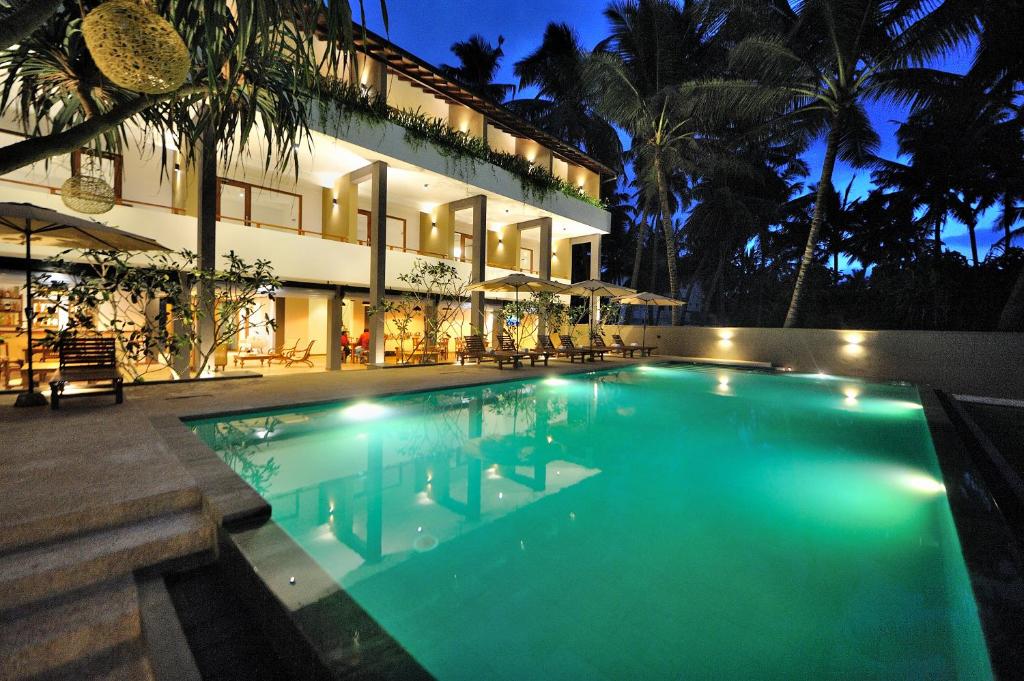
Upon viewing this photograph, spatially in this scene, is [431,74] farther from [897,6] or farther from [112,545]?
[112,545]

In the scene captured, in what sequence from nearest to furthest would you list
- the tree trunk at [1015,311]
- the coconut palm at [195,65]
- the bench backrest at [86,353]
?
the coconut palm at [195,65] < the bench backrest at [86,353] < the tree trunk at [1015,311]

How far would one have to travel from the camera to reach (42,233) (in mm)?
5855

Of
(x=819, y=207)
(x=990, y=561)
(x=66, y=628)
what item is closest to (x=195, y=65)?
(x=66, y=628)

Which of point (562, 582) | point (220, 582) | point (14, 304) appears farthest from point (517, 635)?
point (14, 304)

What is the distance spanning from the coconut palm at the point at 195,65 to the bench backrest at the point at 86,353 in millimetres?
2943

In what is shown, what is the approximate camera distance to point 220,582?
8.48 ft

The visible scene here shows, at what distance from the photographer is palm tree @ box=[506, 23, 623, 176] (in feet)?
Answer: 83.4

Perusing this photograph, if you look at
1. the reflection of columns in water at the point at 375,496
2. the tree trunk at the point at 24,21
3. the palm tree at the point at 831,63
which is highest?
the palm tree at the point at 831,63

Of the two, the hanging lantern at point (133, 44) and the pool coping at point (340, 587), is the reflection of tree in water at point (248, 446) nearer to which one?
the pool coping at point (340, 587)

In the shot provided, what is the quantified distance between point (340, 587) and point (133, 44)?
3684mm

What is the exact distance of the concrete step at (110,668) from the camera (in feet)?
5.97

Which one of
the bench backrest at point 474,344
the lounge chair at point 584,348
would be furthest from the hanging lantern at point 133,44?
the lounge chair at point 584,348

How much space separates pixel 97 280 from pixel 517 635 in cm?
843

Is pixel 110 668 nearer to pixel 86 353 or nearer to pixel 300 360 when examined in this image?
pixel 86 353
